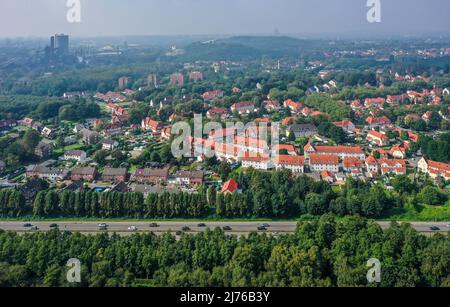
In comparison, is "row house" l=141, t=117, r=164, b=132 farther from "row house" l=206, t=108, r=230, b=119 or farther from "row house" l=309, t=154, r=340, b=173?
"row house" l=309, t=154, r=340, b=173

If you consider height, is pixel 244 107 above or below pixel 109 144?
above

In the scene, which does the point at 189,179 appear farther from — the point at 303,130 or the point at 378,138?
the point at 378,138

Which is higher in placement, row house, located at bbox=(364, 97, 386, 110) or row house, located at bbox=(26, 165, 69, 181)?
row house, located at bbox=(364, 97, 386, 110)

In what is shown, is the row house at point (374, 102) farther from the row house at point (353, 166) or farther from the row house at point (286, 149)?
the row house at point (353, 166)

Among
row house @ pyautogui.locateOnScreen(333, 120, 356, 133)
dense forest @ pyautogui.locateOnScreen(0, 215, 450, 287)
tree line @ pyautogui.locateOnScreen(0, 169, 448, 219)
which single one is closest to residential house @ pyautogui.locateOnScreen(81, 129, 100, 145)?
tree line @ pyautogui.locateOnScreen(0, 169, 448, 219)

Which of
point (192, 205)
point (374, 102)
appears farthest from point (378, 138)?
point (192, 205)

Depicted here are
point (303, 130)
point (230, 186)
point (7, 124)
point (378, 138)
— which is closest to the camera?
point (230, 186)
